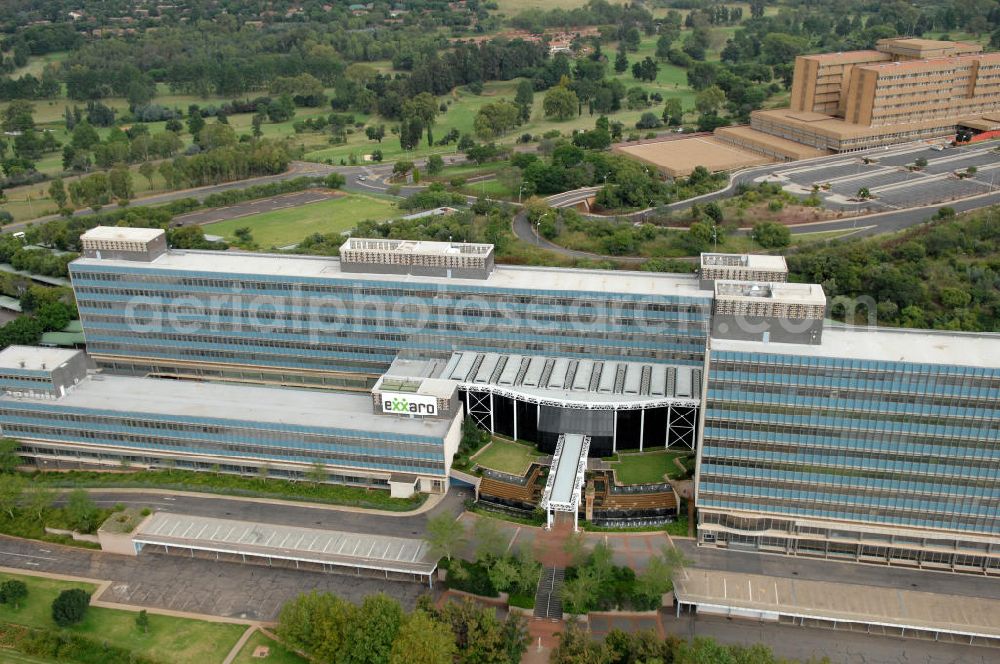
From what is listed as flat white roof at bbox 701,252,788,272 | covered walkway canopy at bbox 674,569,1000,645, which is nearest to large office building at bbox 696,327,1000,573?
covered walkway canopy at bbox 674,569,1000,645

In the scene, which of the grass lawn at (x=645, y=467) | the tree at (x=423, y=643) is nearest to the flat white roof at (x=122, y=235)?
the tree at (x=423, y=643)

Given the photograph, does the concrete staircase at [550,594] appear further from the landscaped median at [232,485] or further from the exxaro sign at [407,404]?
the exxaro sign at [407,404]

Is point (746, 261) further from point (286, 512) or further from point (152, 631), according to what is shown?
point (152, 631)

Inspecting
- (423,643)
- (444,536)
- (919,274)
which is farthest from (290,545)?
(919,274)

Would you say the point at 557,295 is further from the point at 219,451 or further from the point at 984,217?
the point at 984,217

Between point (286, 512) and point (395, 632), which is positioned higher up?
point (395, 632)

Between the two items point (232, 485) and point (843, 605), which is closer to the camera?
point (843, 605)

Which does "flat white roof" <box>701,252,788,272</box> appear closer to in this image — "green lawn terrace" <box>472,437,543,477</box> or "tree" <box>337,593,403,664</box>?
"green lawn terrace" <box>472,437,543,477</box>
